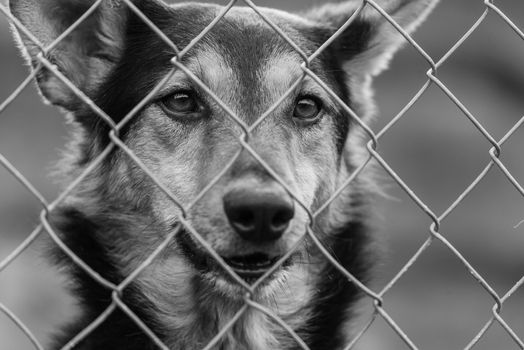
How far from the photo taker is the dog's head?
3.07 meters

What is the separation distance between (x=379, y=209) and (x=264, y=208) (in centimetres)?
166

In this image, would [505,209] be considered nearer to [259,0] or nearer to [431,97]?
[431,97]

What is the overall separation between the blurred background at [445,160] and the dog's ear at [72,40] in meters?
4.09

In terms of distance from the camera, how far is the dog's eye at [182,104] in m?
3.36

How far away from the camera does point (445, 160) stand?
→ 772 centimetres

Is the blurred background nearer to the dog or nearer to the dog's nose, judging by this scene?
the dog

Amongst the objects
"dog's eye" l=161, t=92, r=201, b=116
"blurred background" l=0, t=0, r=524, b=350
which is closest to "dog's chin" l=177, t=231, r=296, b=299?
"dog's eye" l=161, t=92, r=201, b=116

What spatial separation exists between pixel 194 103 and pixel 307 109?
0.55m

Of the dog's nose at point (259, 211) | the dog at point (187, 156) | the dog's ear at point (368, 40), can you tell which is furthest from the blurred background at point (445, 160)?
the dog's nose at point (259, 211)

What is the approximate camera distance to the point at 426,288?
765cm

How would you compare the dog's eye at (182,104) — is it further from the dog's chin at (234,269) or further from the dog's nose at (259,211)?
the dog's nose at (259,211)

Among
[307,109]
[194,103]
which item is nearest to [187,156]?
[194,103]

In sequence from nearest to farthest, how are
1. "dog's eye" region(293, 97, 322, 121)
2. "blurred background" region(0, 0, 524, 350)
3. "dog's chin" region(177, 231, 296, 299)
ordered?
1. "dog's chin" region(177, 231, 296, 299)
2. "dog's eye" region(293, 97, 322, 121)
3. "blurred background" region(0, 0, 524, 350)

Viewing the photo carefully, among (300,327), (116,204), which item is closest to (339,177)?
(300,327)
